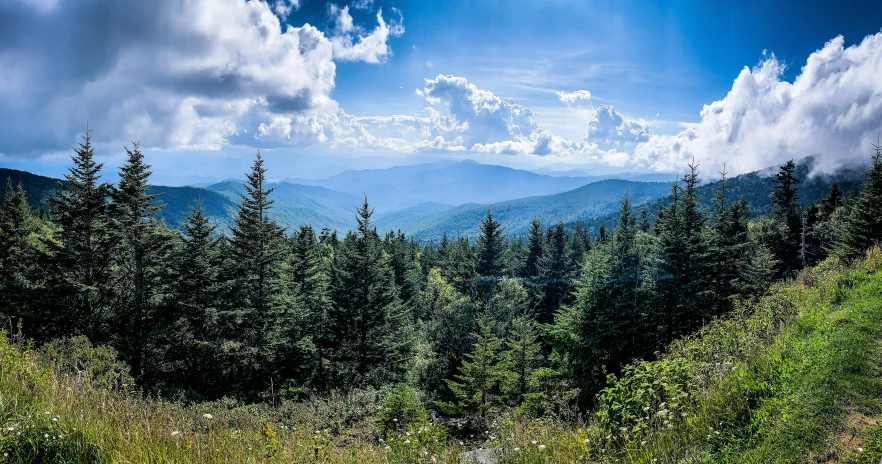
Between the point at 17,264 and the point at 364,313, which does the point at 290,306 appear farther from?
the point at 17,264

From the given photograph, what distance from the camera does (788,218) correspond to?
2180 inches

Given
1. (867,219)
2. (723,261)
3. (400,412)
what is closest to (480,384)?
(400,412)

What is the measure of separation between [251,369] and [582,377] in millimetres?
21892

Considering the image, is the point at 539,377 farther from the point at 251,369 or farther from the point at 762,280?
the point at 762,280

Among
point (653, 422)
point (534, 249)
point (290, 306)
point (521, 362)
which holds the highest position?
point (653, 422)

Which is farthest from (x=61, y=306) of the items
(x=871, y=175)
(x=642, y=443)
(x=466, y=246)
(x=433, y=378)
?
(x=871, y=175)

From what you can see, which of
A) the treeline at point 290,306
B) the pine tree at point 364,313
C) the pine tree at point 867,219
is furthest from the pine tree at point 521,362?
the pine tree at point 867,219

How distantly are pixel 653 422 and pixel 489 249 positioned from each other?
38.3 meters

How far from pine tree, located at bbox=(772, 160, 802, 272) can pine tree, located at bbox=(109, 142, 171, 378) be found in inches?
2651

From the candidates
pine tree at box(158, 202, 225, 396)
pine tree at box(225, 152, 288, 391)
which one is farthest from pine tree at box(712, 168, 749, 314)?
pine tree at box(158, 202, 225, 396)

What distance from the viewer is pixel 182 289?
26359 millimetres

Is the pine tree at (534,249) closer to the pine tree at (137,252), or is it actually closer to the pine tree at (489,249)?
the pine tree at (489,249)

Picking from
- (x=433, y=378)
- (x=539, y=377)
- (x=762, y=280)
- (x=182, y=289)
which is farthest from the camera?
(x=762, y=280)

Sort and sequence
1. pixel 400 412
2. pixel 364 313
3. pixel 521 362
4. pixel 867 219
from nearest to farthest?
pixel 400 412, pixel 521 362, pixel 364 313, pixel 867 219
